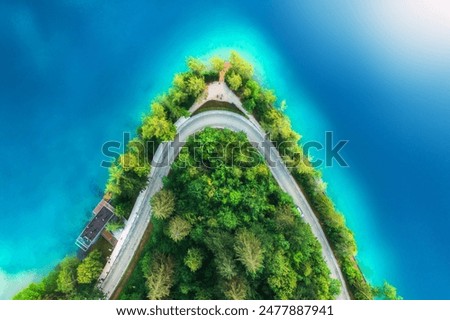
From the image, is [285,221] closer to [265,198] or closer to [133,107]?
[265,198]

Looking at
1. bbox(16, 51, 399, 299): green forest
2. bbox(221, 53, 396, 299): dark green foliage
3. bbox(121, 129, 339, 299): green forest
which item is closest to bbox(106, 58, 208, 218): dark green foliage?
bbox(16, 51, 399, 299): green forest

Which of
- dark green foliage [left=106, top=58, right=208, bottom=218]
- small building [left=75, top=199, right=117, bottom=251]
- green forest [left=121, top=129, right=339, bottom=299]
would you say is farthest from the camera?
small building [left=75, top=199, right=117, bottom=251]

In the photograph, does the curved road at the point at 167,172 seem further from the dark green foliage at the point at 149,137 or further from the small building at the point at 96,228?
the small building at the point at 96,228

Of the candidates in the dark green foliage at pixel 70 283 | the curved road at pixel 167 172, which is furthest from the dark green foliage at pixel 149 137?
the dark green foliage at pixel 70 283

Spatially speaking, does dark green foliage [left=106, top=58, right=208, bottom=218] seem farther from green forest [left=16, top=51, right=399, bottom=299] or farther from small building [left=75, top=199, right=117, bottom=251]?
small building [left=75, top=199, right=117, bottom=251]

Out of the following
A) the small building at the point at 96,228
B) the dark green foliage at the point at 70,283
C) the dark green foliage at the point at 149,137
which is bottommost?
the dark green foliage at the point at 70,283
